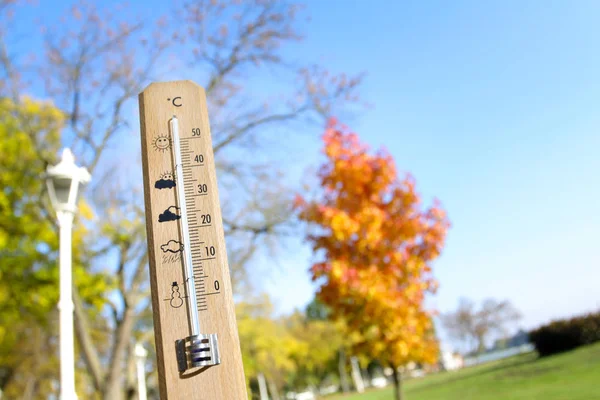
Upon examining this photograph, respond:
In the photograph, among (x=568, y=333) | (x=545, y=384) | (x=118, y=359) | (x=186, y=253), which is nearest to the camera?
(x=186, y=253)

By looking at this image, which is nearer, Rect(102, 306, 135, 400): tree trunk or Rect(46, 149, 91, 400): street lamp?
Rect(46, 149, 91, 400): street lamp

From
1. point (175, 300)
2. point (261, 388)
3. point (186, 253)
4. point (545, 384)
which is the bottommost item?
point (545, 384)

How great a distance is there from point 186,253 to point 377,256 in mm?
6464

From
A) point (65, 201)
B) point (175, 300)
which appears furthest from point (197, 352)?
point (65, 201)

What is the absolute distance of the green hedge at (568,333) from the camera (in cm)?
2148

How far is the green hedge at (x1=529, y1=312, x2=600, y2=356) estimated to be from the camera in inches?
846

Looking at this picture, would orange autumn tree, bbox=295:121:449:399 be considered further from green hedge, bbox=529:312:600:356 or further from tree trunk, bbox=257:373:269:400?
green hedge, bbox=529:312:600:356

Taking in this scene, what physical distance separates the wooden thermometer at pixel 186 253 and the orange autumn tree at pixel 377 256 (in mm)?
6039

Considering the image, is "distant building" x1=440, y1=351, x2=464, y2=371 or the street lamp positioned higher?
the street lamp

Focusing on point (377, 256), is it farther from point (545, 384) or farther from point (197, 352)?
point (545, 384)

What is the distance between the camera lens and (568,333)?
21.9m

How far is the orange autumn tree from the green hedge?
16244 millimetres

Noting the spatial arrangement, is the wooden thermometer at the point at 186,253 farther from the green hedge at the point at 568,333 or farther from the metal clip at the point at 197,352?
the green hedge at the point at 568,333

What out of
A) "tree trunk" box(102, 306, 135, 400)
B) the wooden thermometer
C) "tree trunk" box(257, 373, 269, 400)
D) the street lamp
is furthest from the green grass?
the wooden thermometer
